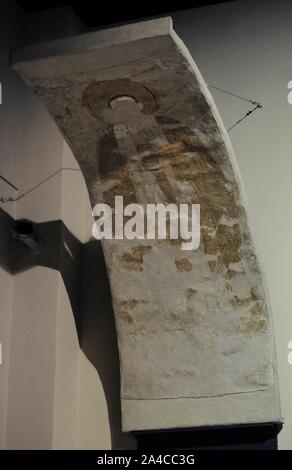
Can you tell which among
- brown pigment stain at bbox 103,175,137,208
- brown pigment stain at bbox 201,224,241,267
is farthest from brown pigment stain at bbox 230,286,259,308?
brown pigment stain at bbox 103,175,137,208

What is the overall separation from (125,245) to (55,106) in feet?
4.75

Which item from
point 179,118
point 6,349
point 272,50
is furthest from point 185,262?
point 272,50

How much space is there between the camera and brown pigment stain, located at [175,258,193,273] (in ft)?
27.0

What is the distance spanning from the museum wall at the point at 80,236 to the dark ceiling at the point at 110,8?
0.14 m

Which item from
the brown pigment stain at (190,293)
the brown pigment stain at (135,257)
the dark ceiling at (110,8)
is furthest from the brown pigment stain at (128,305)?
the dark ceiling at (110,8)

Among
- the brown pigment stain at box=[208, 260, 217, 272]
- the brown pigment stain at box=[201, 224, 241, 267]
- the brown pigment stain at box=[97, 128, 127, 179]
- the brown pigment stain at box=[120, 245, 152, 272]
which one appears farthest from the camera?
the brown pigment stain at box=[120, 245, 152, 272]

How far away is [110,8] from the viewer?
33.0 ft

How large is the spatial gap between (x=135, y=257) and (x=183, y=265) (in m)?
0.44

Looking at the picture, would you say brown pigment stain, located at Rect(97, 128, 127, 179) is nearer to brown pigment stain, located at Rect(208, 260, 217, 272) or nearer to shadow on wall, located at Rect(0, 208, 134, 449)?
brown pigment stain, located at Rect(208, 260, 217, 272)

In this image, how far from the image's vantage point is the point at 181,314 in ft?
27.3

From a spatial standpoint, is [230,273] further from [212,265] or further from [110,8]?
[110,8]

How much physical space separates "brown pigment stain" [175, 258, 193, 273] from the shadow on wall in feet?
3.70

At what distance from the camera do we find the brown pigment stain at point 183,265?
8242mm

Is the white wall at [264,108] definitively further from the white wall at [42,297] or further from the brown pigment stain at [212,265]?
the white wall at [42,297]
